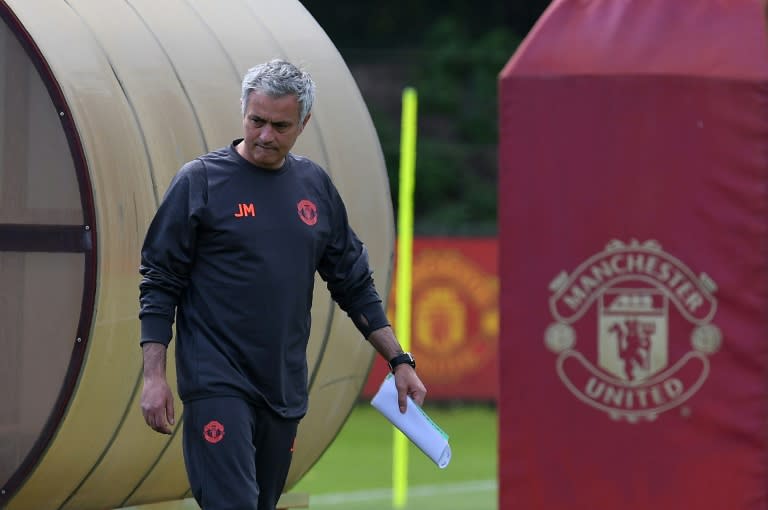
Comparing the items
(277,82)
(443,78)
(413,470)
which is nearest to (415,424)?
(277,82)

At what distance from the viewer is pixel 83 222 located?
20.2 feet

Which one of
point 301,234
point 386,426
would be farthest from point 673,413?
point 386,426

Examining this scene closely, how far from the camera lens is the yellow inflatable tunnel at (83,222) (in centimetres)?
609

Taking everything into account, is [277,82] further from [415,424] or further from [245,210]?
[415,424]

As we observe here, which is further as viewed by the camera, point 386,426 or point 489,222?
point 489,222

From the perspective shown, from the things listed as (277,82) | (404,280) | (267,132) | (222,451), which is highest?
(277,82)

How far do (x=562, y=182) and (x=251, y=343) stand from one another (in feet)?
8.03

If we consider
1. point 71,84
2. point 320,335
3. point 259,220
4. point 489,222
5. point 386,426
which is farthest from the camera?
point 489,222

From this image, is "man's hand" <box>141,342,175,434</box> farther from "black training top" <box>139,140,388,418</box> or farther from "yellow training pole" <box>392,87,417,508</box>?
"yellow training pole" <box>392,87,417,508</box>

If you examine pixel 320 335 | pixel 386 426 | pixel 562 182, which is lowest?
pixel 386 426

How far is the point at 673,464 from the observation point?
24.6ft

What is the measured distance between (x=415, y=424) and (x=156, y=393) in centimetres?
Answer: 83

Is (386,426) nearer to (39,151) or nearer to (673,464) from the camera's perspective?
(673,464)

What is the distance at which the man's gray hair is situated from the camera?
528 centimetres
